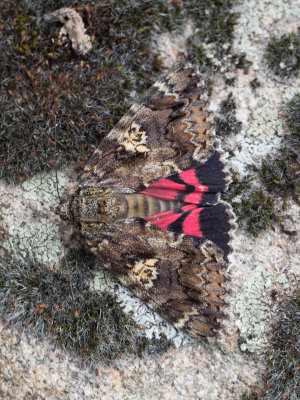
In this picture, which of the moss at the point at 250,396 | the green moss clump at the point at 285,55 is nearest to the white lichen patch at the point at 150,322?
the moss at the point at 250,396

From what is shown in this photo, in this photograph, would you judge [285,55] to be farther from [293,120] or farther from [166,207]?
[166,207]

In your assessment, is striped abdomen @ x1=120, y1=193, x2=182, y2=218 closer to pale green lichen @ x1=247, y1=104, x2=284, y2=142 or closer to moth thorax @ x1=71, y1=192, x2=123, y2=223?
moth thorax @ x1=71, y1=192, x2=123, y2=223

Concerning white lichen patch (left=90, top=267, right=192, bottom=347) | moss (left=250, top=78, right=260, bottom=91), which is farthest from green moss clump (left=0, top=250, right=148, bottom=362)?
moss (left=250, top=78, right=260, bottom=91)

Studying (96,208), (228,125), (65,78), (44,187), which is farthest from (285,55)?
(44,187)

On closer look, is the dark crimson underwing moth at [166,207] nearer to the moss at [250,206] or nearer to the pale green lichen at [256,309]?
the moss at [250,206]

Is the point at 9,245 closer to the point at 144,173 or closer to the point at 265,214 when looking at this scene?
the point at 144,173

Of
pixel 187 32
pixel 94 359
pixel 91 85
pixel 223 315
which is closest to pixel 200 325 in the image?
pixel 223 315

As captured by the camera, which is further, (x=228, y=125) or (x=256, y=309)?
(x=228, y=125)
